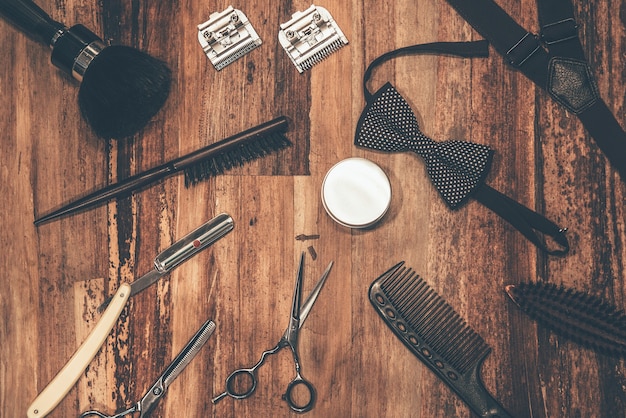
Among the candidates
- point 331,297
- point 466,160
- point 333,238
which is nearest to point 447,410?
point 331,297

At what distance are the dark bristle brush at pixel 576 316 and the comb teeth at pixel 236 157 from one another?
641 millimetres

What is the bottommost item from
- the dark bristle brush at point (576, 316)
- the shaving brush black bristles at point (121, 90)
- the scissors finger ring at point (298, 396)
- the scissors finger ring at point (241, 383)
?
the scissors finger ring at point (298, 396)

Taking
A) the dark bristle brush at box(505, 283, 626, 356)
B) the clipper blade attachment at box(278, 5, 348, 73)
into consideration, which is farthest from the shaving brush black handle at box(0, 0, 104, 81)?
the dark bristle brush at box(505, 283, 626, 356)

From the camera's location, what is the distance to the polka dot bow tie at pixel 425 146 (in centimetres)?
121

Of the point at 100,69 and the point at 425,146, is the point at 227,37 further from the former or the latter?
the point at 425,146

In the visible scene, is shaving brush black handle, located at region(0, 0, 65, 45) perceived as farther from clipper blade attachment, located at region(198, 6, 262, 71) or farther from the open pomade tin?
the open pomade tin

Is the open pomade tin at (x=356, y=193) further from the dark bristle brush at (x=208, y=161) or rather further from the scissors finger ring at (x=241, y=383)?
the scissors finger ring at (x=241, y=383)

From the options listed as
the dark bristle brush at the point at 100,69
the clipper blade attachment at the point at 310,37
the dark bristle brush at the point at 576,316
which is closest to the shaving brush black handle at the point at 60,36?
the dark bristle brush at the point at 100,69

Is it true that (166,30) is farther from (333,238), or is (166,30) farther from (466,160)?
(466,160)

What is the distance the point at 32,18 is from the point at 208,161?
1.62ft

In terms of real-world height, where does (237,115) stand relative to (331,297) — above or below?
above

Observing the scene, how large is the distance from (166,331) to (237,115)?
528 millimetres

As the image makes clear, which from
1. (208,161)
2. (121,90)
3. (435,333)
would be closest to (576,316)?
(435,333)

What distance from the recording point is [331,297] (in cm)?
123
